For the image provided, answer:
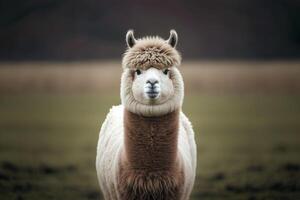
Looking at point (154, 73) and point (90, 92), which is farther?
point (90, 92)

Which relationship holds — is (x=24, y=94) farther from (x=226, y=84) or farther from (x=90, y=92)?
(x=226, y=84)

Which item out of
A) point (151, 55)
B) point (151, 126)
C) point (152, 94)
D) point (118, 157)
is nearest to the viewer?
point (152, 94)

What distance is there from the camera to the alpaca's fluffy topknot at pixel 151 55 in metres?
7.97

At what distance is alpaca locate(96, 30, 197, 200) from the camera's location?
784 centimetres

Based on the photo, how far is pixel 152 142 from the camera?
7.89 m

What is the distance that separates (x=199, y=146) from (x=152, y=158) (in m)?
12.2

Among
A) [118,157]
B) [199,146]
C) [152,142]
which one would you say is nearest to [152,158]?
[152,142]

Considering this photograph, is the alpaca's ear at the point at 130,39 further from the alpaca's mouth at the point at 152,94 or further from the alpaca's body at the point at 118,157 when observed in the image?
the alpaca's body at the point at 118,157

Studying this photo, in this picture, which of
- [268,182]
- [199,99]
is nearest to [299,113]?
[199,99]

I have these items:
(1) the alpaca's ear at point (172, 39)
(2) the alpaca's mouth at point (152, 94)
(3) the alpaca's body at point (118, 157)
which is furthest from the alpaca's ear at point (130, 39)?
(3) the alpaca's body at point (118, 157)

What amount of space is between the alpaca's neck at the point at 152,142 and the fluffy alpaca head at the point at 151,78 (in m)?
0.09

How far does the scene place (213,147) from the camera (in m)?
20.1

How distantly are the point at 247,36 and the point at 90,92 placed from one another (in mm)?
25323

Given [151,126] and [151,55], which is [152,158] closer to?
[151,126]
